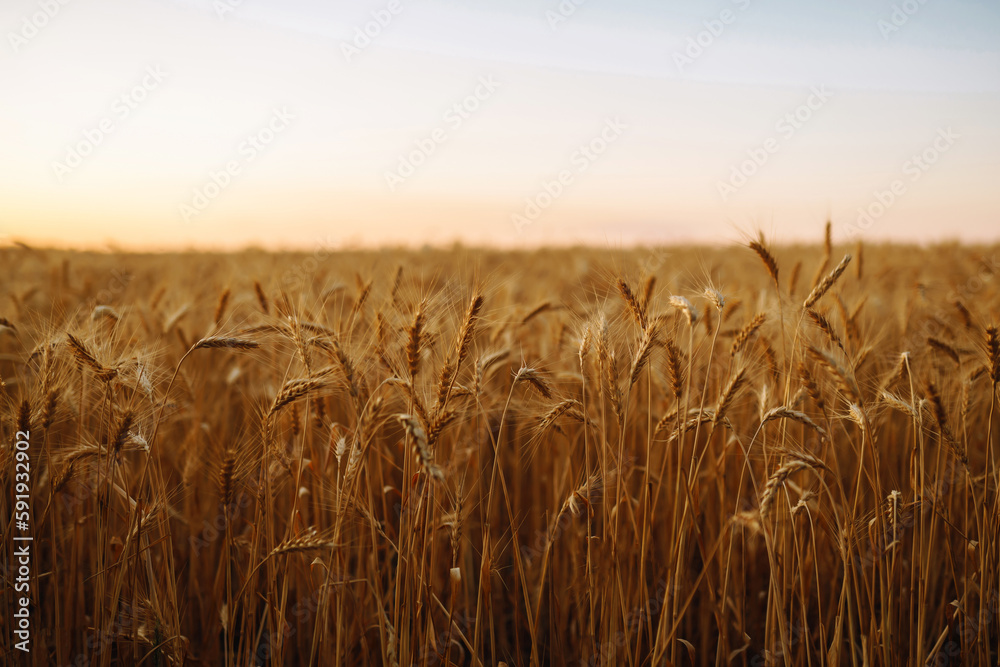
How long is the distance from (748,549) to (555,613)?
3.67 ft

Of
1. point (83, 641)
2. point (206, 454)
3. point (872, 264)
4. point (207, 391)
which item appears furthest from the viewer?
point (872, 264)

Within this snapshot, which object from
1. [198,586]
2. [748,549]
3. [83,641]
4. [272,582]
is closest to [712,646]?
[748,549]

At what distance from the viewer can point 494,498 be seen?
7.22ft

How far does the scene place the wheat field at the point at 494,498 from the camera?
1.53 metres

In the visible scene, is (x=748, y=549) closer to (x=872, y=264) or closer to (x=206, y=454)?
(x=206, y=454)

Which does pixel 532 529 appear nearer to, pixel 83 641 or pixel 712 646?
pixel 712 646

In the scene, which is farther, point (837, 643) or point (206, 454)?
point (206, 454)

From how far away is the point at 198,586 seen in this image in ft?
7.00

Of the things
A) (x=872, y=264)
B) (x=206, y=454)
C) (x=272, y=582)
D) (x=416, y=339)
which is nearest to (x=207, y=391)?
(x=206, y=454)

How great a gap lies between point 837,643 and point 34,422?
2.47 meters

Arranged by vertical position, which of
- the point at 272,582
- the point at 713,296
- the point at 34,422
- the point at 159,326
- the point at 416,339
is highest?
the point at 159,326

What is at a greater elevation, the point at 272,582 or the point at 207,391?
the point at 207,391

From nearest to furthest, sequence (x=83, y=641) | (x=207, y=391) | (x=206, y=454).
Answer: (x=83, y=641) → (x=206, y=454) → (x=207, y=391)

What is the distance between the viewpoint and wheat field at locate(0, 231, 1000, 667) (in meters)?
1.53
